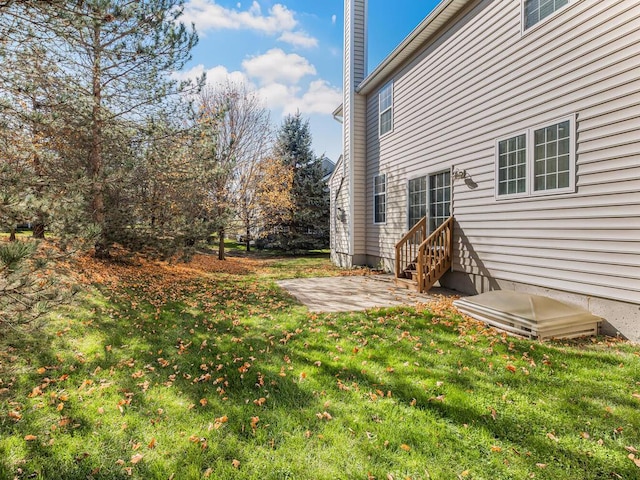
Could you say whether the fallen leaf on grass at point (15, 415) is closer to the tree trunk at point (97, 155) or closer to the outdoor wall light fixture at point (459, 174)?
the tree trunk at point (97, 155)

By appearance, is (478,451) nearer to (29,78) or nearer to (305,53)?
(29,78)

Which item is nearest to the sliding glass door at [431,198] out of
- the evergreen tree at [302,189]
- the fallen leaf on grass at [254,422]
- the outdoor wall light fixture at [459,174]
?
the outdoor wall light fixture at [459,174]

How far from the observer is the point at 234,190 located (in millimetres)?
14609

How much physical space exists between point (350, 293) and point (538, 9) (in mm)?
5521

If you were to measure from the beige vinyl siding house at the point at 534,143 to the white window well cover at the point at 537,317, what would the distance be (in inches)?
12.6

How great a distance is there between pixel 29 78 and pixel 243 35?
28.4ft

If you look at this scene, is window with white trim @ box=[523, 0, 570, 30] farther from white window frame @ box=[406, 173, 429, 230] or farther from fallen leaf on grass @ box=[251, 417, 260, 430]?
fallen leaf on grass @ box=[251, 417, 260, 430]

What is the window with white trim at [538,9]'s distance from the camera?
4.87m

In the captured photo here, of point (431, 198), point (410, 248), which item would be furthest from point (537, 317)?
point (431, 198)

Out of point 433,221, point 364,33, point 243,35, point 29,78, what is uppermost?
point 243,35

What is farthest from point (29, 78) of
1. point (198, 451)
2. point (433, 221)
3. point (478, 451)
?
point (433, 221)

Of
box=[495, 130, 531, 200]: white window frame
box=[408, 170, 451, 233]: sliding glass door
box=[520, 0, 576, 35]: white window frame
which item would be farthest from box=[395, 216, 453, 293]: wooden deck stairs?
box=[520, 0, 576, 35]: white window frame

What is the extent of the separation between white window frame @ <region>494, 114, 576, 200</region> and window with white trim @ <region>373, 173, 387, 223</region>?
4102 millimetres

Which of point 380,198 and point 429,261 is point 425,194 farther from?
point 380,198
